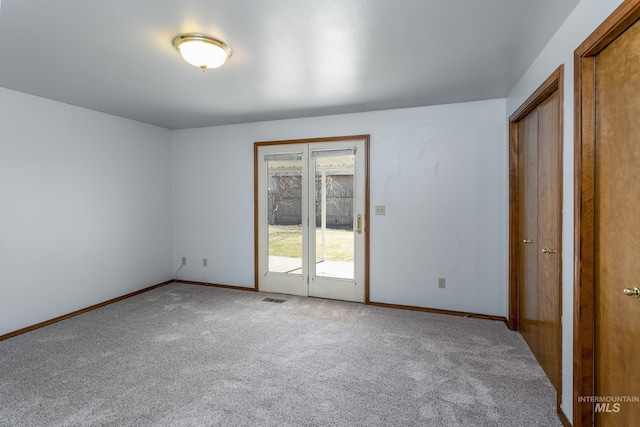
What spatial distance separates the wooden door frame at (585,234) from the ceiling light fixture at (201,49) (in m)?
2.18

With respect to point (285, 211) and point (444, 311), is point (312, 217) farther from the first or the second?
point (444, 311)

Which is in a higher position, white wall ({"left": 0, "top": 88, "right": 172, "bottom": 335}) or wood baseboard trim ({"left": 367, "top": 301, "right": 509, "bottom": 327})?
white wall ({"left": 0, "top": 88, "right": 172, "bottom": 335})

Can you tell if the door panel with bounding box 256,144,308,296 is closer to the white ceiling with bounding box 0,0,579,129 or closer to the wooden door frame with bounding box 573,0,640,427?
the white ceiling with bounding box 0,0,579,129

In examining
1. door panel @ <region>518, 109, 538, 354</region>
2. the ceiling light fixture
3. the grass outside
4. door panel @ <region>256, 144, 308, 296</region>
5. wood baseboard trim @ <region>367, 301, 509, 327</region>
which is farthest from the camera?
door panel @ <region>256, 144, 308, 296</region>

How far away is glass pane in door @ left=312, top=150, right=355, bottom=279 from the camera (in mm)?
4348

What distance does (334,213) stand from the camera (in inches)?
174

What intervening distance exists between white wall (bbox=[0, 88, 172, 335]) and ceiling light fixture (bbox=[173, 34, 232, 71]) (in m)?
2.35

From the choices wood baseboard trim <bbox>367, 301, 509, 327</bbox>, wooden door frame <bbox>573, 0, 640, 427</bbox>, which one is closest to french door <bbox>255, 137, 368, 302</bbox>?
wood baseboard trim <bbox>367, 301, 509, 327</bbox>

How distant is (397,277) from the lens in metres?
4.13

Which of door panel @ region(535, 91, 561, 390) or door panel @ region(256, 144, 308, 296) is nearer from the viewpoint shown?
door panel @ region(535, 91, 561, 390)

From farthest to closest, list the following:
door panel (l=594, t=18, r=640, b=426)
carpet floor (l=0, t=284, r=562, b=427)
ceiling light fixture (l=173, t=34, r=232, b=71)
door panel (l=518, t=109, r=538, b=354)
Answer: door panel (l=518, t=109, r=538, b=354) < ceiling light fixture (l=173, t=34, r=232, b=71) < carpet floor (l=0, t=284, r=562, b=427) < door panel (l=594, t=18, r=640, b=426)

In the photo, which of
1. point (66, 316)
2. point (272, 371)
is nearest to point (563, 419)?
point (272, 371)

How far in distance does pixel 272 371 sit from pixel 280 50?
2434mm

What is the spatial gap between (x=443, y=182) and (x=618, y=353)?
8.33 feet
